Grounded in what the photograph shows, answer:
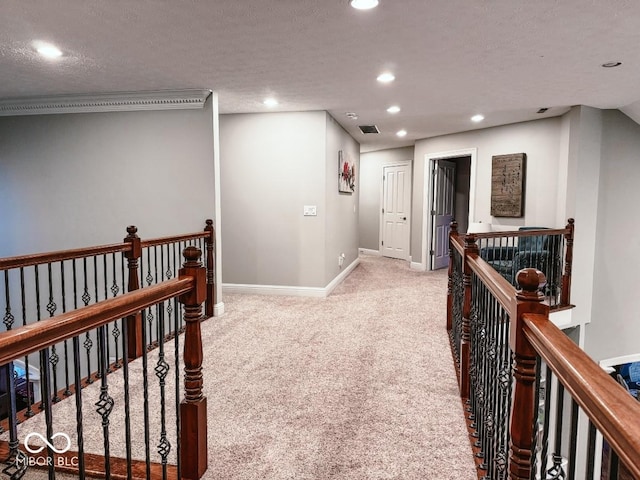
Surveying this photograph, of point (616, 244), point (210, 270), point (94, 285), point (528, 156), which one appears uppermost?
point (528, 156)

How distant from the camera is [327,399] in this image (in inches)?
103

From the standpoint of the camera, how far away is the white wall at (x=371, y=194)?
932 cm

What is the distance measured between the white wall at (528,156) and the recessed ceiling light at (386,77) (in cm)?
302

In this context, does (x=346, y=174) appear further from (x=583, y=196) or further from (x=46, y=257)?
(x=46, y=257)

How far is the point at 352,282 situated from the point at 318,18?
4248 millimetres

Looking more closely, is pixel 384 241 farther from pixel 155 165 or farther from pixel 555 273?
pixel 155 165

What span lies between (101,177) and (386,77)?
3331 mm

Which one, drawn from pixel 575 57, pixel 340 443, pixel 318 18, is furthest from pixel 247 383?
pixel 575 57

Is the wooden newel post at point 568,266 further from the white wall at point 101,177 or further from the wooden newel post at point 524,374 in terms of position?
the wooden newel post at point 524,374

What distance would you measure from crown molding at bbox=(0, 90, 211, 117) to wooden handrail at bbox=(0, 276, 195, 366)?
134 inches

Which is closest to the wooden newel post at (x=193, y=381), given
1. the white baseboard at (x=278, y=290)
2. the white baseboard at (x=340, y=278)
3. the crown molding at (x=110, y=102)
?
the crown molding at (x=110, y=102)

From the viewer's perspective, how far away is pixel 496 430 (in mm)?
1630

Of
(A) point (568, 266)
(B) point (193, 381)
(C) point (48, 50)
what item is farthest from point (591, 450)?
(A) point (568, 266)

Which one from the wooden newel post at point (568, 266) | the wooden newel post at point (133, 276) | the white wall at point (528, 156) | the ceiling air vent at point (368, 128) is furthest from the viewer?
the ceiling air vent at point (368, 128)
